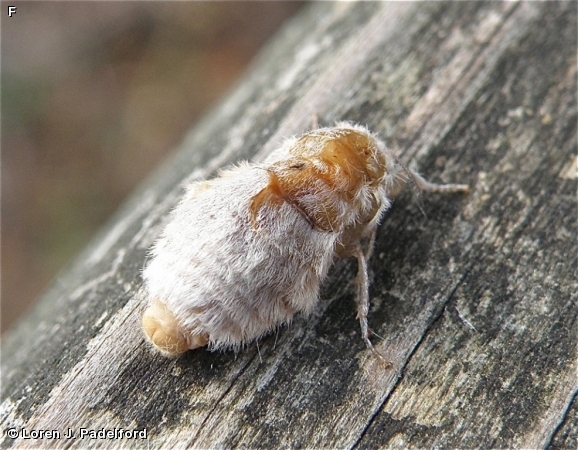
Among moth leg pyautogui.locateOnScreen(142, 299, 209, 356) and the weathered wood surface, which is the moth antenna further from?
moth leg pyautogui.locateOnScreen(142, 299, 209, 356)

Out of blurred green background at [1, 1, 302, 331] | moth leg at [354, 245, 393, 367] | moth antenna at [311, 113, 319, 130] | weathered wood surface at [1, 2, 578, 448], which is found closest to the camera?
weathered wood surface at [1, 2, 578, 448]

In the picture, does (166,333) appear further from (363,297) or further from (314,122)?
(314,122)

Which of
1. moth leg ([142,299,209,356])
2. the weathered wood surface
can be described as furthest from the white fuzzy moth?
the weathered wood surface

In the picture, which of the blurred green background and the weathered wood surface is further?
the blurred green background

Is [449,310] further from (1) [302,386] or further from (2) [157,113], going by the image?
(2) [157,113]

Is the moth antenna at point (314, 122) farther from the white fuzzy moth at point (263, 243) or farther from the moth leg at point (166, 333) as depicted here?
the moth leg at point (166, 333)

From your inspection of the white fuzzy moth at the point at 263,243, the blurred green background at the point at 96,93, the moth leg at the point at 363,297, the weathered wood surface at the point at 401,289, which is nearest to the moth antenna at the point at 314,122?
the weathered wood surface at the point at 401,289
